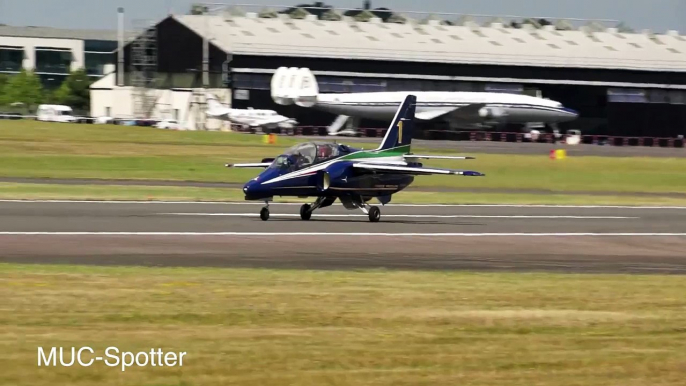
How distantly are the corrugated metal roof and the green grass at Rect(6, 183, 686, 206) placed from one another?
121m

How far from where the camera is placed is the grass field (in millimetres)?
50156

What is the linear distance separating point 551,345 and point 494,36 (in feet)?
343

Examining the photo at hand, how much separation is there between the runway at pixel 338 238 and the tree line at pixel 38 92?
9936 cm

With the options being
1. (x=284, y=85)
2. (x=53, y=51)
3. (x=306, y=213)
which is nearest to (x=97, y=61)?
(x=53, y=51)

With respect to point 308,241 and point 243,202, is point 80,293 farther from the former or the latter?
point 243,202

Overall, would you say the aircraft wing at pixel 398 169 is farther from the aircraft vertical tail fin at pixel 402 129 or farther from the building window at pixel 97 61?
the building window at pixel 97 61

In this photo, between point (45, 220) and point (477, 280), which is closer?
point (477, 280)

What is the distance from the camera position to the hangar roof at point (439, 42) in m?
104

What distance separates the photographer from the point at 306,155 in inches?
1134

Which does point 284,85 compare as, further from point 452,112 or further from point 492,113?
point 492,113

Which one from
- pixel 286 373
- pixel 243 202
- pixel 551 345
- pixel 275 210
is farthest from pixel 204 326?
pixel 243 202

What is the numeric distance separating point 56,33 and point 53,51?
39.2 ft

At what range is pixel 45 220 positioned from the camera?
86.1 ft

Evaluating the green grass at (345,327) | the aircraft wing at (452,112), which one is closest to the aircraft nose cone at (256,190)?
the green grass at (345,327)
